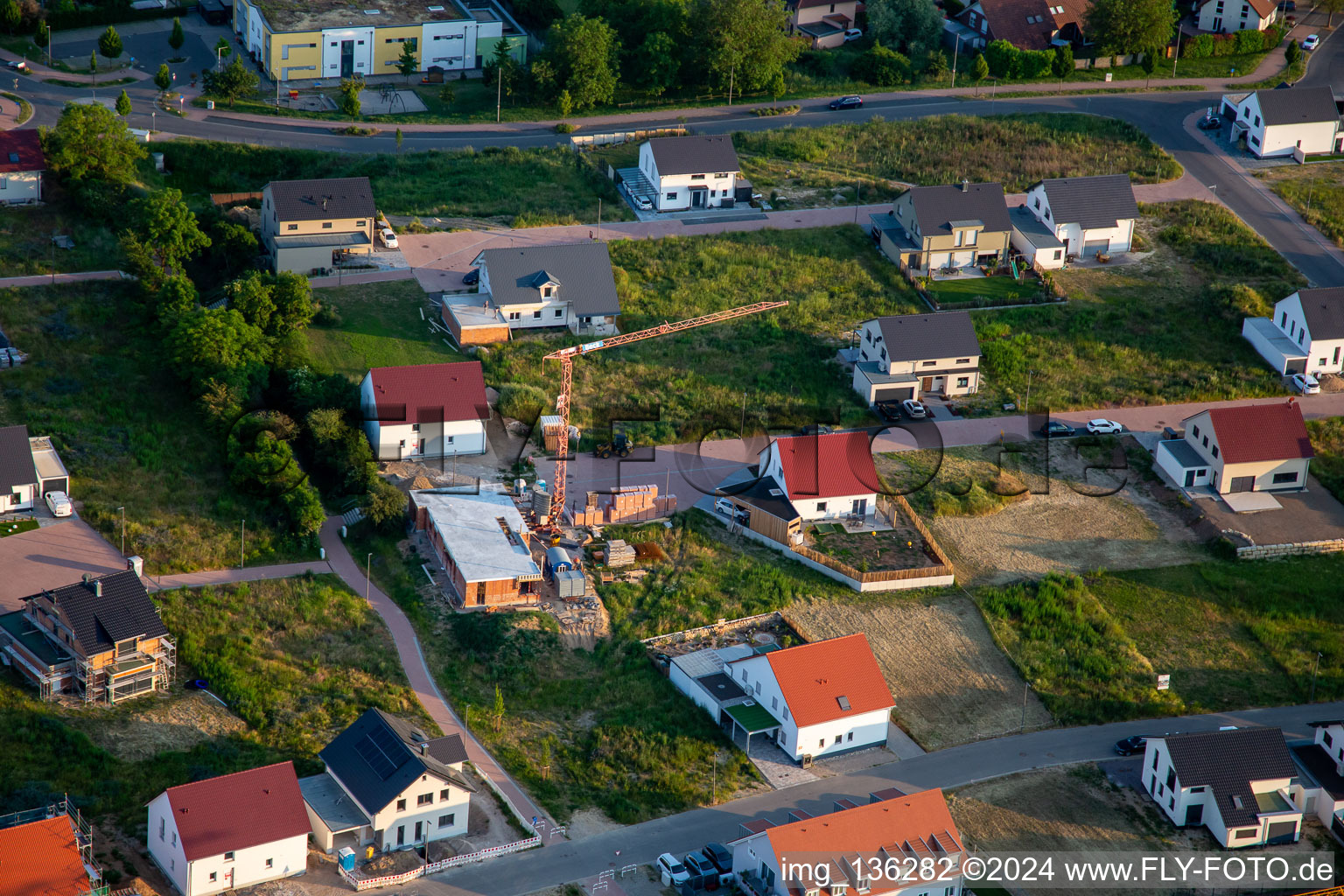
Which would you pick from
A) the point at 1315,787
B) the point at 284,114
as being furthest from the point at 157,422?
the point at 1315,787

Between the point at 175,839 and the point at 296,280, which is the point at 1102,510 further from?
the point at 175,839

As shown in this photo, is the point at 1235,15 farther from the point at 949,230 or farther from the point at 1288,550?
the point at 1288,550

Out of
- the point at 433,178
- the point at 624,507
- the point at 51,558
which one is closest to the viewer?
the point at 51,558

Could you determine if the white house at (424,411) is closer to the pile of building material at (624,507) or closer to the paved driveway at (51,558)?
the pile of building material at (624,507)

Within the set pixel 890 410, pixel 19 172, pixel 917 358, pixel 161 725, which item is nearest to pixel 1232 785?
pixel 890 410

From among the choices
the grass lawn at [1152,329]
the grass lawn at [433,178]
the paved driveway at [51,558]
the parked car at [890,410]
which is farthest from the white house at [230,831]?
the grass lawn at [433,178]

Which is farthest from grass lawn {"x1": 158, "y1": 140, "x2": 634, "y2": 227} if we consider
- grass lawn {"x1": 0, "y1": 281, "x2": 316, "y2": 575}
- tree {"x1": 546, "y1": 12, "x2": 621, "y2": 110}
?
grass lawn {"x1": 0, "y1": 281, "x2": 316, "y2": 575}
